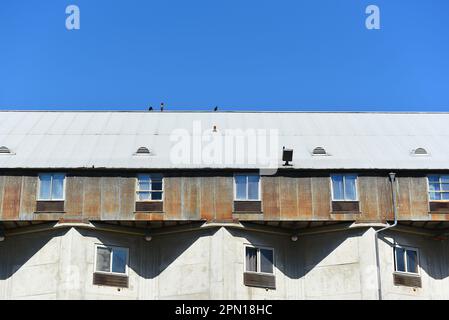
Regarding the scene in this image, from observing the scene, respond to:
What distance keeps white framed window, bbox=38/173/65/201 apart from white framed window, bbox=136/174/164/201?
157 inches

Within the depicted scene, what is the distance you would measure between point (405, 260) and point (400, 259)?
0.34 meters

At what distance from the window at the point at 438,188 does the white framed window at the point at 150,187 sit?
46.6 ft

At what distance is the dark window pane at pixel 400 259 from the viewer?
47.2 meters

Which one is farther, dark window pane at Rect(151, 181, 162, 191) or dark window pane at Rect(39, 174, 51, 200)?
dark window pane at Rect(151, 181, 162, 191)

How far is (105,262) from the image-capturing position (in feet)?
154

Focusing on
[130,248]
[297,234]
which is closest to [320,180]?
[297,234]

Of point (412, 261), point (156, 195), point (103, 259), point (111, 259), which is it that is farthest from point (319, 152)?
point (103, 259)

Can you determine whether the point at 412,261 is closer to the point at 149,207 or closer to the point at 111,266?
the point at 149,207

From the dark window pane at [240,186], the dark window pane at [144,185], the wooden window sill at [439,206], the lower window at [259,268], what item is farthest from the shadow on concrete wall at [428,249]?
the dark window pane at [144,185]

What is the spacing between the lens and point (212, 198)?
47500 mm

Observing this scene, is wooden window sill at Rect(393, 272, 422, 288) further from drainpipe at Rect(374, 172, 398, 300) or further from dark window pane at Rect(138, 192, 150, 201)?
dark window pane at Rect(138, 192, 150, 201)

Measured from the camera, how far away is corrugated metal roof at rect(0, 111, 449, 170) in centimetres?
4853
